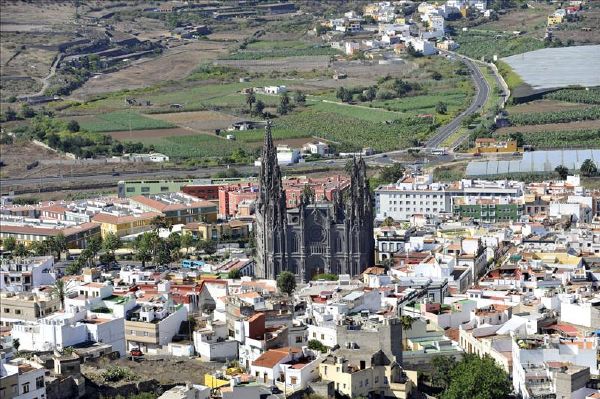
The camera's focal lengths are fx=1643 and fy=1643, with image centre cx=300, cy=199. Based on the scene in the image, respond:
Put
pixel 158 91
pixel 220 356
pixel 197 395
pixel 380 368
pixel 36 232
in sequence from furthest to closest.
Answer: pixel 158 91 → pixel 36 232 → pixel 220 356 → pixel 380 368 → pixel 197 395

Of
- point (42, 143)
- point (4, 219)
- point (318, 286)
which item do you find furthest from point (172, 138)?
point (318, 286)

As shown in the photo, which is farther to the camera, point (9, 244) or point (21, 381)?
point (9, 244)

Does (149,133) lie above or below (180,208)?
below

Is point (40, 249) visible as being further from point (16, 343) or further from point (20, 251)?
point (16, 343)

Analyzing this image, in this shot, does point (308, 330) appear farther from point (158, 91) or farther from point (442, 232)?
point (158, 91)

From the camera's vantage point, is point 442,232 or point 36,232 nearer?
point 442,232

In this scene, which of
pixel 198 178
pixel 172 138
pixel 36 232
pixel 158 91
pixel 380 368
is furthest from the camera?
pixel 158 91

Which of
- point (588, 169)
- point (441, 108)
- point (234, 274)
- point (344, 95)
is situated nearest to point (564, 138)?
point (588, 169)
